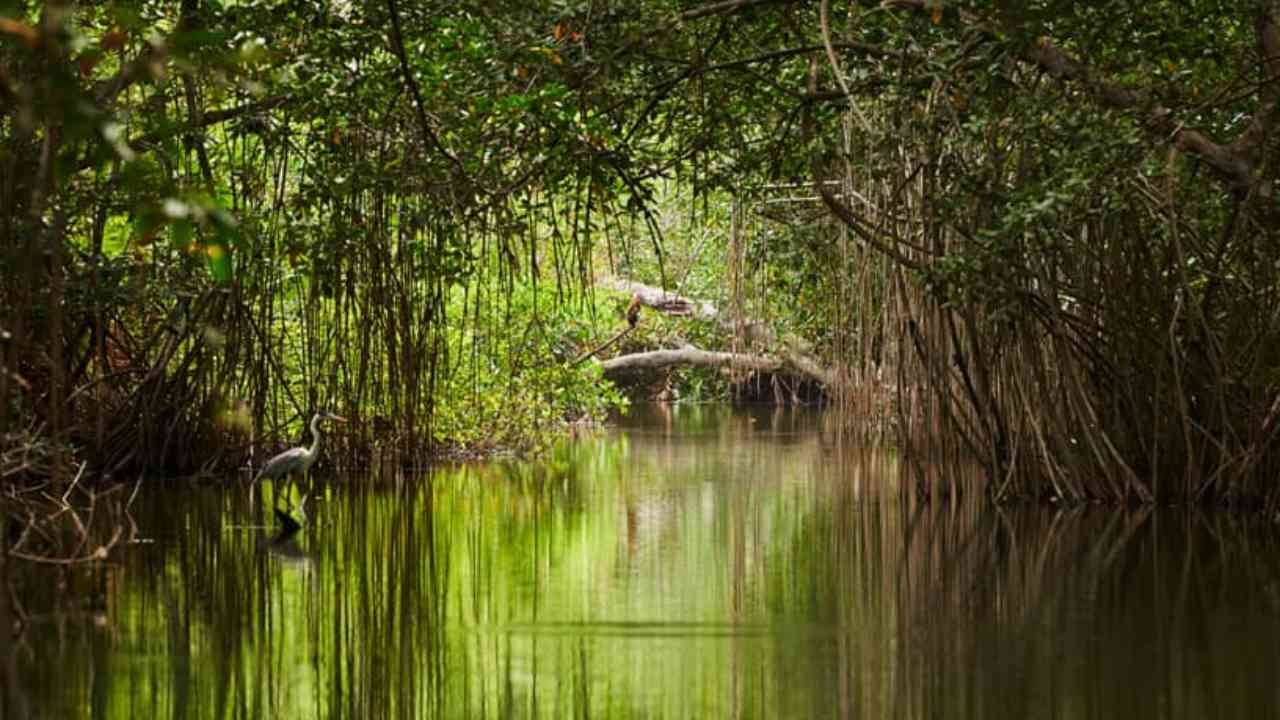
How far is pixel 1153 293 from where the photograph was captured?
9.00 m

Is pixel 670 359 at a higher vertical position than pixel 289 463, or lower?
higher

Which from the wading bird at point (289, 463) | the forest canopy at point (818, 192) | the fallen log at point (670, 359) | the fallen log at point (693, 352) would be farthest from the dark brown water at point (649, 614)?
the fallen log at point (670, 359)

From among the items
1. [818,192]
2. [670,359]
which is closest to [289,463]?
[818,192]

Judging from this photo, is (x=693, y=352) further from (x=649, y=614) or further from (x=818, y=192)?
(x=649, y=614)

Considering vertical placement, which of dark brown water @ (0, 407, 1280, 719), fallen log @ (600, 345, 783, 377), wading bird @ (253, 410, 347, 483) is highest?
fallen log @ (600, 345, 783, 377)

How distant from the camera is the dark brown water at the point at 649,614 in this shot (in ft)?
15.0

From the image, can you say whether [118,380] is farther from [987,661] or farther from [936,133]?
[987,661]

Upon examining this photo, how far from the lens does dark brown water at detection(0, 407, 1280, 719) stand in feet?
15.0

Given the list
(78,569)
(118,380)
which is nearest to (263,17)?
(78,569)

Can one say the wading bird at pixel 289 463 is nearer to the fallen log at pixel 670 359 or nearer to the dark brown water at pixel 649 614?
the dark brown water at pixel 649 614

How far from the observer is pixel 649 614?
20.2 feet

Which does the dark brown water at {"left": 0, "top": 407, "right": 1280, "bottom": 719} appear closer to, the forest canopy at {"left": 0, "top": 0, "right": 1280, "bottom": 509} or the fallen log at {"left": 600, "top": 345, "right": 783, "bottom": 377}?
the forest canopy at {"left": 0, "top": 0, "right": 1280, "bottom": 509}

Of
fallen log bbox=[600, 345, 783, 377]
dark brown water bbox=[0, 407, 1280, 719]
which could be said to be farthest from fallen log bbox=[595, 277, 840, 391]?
dark brown water bbox=[0, 407, 1280, 719]

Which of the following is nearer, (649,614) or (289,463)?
(649,614)
